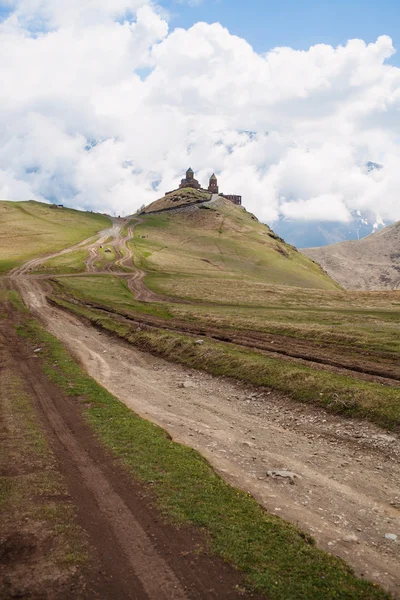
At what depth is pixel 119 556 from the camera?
11383 mm

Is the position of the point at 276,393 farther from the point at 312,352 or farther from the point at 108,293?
the point at 108,293

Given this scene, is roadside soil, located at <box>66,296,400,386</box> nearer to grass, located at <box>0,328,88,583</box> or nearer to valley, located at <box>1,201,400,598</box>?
valley, located at <box>1,201,400,598</box>

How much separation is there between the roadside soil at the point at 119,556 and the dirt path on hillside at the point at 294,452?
4886 millimetres

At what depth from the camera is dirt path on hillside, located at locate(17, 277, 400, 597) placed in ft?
47.4

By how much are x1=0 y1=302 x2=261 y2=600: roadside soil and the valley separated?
0.26 m

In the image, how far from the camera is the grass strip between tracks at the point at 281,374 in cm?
2317

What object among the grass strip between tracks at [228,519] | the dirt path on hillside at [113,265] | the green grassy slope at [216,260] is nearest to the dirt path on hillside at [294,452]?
the grass strip between tracks at [228,519]

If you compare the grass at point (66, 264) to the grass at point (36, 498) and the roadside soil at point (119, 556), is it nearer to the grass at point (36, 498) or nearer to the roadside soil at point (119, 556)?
the grass at point (36, 498)

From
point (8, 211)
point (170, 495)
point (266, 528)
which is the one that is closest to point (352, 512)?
point (266, 528)

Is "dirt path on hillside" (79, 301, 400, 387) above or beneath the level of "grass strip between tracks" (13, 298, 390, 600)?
above

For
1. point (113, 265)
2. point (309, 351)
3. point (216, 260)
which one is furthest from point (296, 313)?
point (216, 260)

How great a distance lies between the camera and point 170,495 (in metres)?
14.6

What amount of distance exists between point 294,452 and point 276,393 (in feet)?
23.8

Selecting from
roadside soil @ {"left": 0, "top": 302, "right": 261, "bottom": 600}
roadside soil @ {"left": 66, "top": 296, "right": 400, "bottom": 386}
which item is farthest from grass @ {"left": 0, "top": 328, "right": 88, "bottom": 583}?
roadside soil @ {"left": 66, "top": 296, "right": 400, "bottom": 386}
